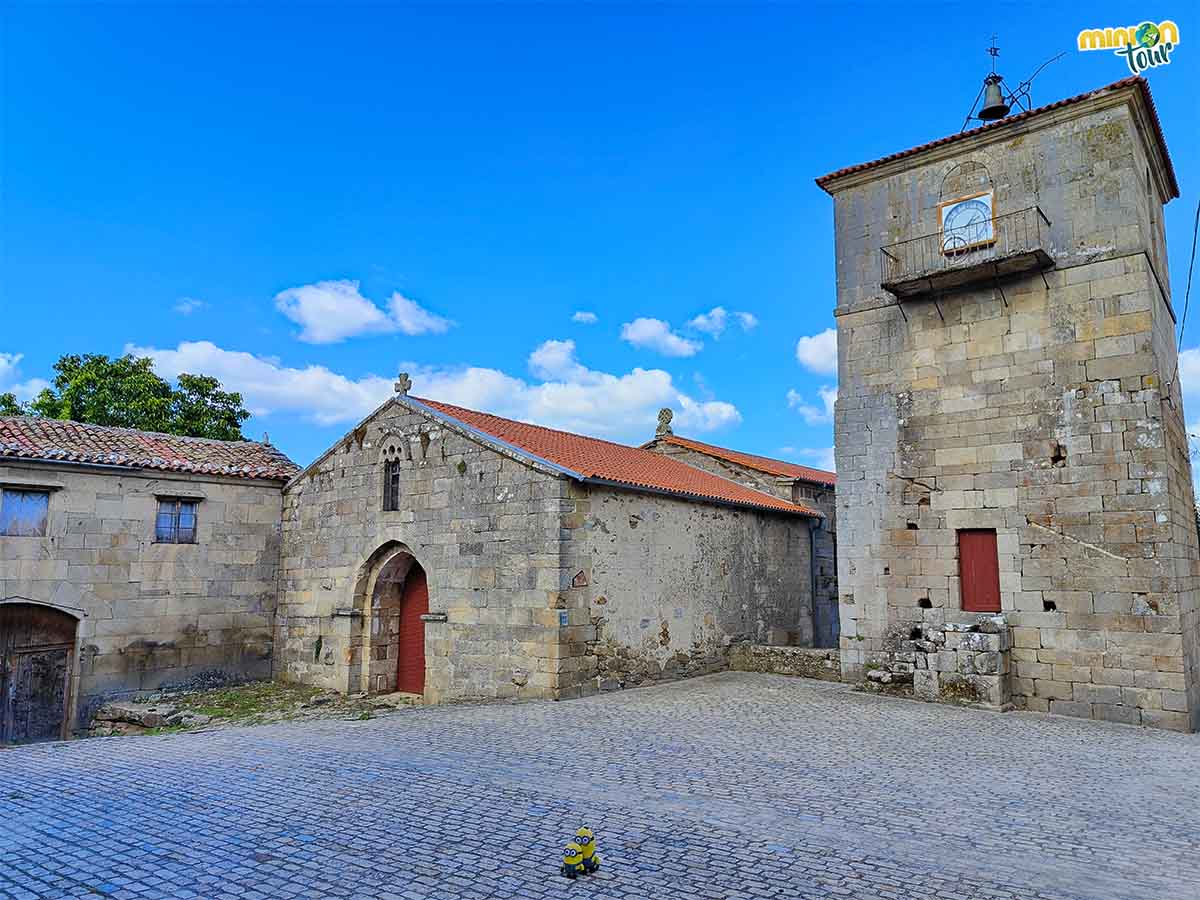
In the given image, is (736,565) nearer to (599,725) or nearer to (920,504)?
(920,504)

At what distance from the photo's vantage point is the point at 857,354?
14.6m

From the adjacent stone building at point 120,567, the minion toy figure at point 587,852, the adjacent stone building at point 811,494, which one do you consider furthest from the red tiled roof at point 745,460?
the minion toy figure at point 587,852

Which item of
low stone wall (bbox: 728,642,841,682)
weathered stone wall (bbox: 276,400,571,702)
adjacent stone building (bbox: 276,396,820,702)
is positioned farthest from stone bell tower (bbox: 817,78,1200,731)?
weathered stone wall (bbox: 276,400,571,702)

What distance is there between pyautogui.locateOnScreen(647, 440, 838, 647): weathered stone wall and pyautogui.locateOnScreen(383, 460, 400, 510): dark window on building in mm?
9983

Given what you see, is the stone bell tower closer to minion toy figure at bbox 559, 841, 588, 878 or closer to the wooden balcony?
the wooden balcony

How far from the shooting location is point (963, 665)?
1216 centimetres

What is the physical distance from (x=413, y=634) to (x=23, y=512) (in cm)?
728

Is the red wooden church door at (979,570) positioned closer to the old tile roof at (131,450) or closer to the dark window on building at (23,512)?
the old tile roof at (131,450)

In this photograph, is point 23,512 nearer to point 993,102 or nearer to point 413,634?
point 413,634

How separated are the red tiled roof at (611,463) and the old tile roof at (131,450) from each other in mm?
4914

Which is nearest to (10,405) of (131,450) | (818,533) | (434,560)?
(131,450)

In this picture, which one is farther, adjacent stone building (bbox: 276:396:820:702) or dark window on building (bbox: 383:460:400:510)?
dark window on building (bbox: 383:460:400:510)

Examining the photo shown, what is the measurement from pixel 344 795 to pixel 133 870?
2078 millimetres

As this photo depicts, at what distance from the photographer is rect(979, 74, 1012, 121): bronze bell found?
14.1 meters
